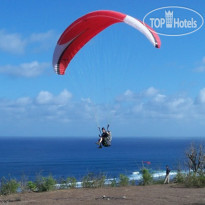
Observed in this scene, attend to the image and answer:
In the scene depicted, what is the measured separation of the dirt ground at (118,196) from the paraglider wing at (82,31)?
17.1 ft

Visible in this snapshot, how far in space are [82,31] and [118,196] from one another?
22.6 feet

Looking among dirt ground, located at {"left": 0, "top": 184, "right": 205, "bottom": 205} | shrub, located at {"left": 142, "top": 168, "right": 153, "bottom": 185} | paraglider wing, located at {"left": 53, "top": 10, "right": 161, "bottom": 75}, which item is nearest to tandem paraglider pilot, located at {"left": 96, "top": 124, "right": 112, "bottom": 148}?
dirt ground, located at {"left": 0, "top": 184, "right": 205, "bottom": 205}

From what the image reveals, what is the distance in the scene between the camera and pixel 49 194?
52.0ft

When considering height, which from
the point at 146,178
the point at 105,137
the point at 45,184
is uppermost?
the point at 105,137

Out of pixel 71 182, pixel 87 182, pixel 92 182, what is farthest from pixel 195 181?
pixel 71 182

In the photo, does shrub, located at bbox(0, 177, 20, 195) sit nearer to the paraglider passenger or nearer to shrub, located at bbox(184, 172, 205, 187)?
the paraglider passenger

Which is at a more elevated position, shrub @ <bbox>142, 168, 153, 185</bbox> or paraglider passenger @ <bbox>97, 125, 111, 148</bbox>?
paraglider passenger @ <bbox>97, 125, 111, 148</bbox>

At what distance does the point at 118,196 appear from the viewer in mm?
14484

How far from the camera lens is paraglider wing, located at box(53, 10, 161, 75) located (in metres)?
12.2

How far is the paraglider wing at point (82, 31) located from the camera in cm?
1218

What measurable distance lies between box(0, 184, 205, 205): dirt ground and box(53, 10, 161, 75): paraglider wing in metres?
5.21

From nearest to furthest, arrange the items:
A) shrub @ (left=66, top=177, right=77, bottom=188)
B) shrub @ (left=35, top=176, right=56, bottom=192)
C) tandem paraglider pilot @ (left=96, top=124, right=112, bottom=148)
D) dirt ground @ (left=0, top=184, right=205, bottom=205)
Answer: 1. tandem paraglider pilot @ (left=96, top=124, right=112, bottom=148)
2. dirt ground @ (left=0, top=184, right=205, bottom=205)
3. shrub @ (left=35, top=176, right=56, bottom=192)
4. shrub @ (left=66, top=177, right=77, bottom=188)

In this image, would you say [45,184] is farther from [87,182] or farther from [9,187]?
[87,182]

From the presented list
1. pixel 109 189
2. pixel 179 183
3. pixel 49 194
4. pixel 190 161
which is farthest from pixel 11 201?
pixel 190 161
